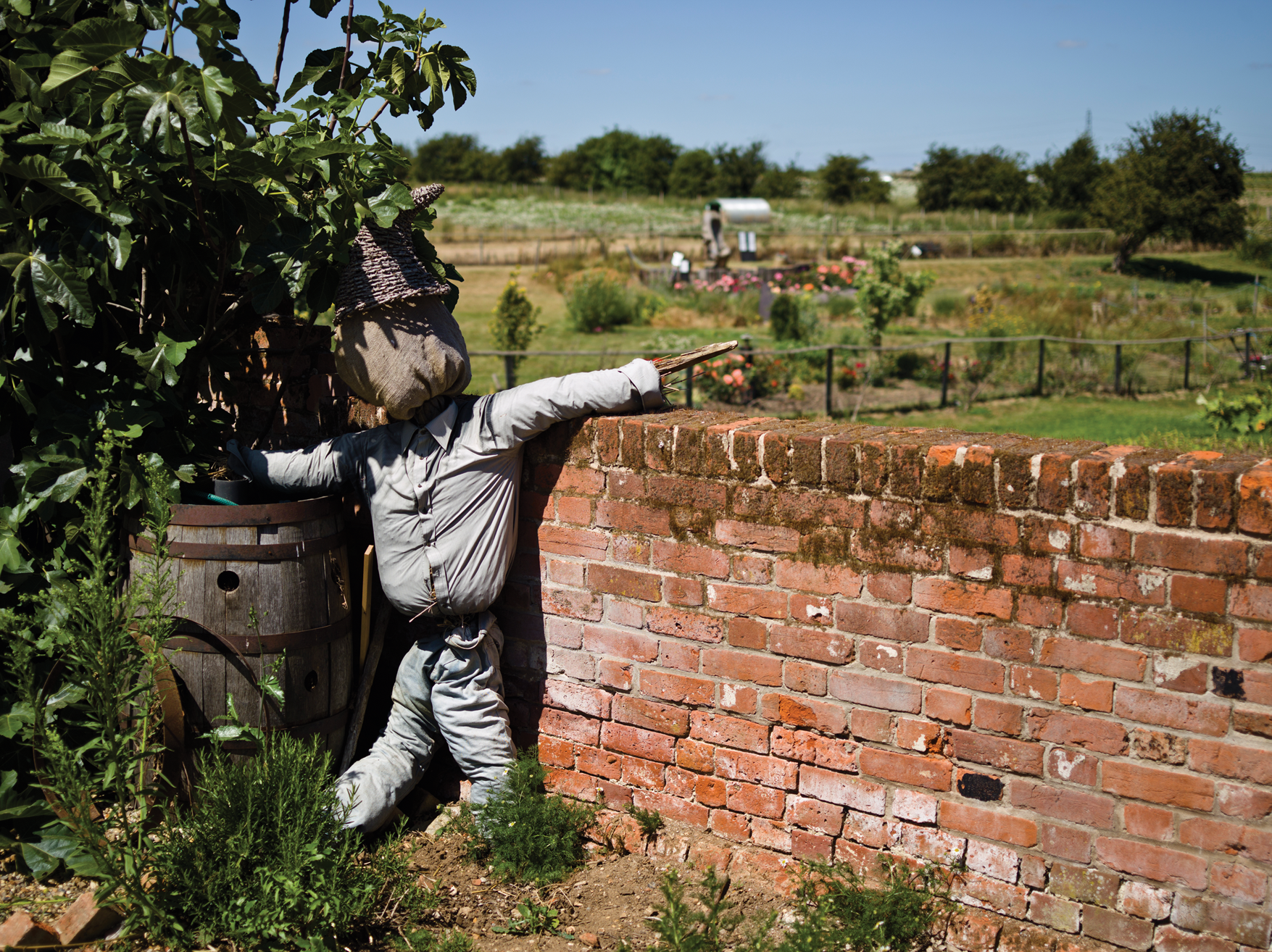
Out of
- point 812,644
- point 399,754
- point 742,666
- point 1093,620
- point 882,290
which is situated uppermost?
point 882,290

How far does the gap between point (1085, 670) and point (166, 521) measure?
2.28 meters

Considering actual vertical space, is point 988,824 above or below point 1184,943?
above

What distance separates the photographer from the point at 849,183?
6059 centimetres

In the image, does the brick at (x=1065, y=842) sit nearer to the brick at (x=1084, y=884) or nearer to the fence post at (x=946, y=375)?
the brick at (x=1084, y=884)

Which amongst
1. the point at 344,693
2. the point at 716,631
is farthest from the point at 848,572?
the point at 344,693

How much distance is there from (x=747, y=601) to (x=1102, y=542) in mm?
921

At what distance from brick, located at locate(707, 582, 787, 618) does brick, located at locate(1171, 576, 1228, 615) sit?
933mm

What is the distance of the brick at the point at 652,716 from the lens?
2.82 meters

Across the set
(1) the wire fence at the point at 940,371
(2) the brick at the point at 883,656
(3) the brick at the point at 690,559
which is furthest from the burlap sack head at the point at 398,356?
(1) the wire fence at the point at 940,371

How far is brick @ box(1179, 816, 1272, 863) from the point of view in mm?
2072

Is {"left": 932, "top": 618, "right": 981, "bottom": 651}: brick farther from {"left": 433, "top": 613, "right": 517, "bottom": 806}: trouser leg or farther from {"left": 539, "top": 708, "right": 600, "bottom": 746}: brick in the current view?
{"left": 433, "top": 613, "right": 517, "bottom": 806}: trouser leg

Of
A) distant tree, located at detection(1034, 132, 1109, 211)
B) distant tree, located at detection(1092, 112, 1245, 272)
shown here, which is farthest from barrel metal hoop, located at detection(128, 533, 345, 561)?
distant tree, located at detection(1034, 132, 1109, 211)

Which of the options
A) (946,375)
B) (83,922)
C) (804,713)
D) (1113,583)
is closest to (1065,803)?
(1113,583)

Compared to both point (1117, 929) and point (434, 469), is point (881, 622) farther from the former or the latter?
point (434, 469)
